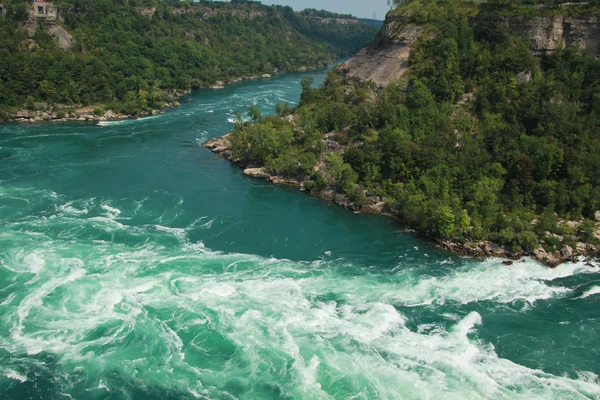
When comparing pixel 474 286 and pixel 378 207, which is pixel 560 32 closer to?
pixel 378 207

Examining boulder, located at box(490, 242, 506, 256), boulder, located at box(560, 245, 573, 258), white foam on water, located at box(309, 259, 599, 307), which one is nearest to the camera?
white foam on water, located at box(309, 259, 599, 307)

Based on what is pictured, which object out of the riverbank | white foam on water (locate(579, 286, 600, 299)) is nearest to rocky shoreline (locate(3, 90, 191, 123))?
the riverbank

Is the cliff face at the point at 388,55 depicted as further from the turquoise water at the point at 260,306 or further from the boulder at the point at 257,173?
the turquoise water at the point at 260,306

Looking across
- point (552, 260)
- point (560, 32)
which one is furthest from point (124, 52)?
point (552, 260)

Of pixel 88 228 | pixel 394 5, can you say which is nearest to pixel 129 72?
pixel 394 5

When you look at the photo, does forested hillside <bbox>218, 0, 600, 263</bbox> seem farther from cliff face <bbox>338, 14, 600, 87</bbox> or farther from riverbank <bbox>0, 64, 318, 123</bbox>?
riverbank <bbox>0, 64, 318, 123</bbox>

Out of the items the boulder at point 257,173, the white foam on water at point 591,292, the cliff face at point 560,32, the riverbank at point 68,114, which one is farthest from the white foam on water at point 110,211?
the cliff face at point 560,32
